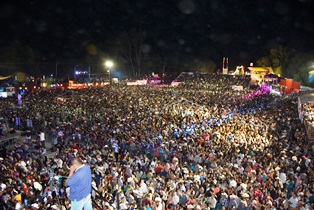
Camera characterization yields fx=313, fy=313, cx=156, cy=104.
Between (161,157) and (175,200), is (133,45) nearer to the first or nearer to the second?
(161,157)

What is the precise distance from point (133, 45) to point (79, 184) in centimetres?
6115

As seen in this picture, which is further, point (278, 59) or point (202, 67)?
point (202, 67)

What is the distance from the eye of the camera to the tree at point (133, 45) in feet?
203

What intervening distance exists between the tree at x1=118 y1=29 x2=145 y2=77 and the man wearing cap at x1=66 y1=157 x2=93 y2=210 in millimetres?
59170

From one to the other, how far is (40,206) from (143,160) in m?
4.26

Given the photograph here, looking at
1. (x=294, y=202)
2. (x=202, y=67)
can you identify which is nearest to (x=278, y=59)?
(x=202, y=67)

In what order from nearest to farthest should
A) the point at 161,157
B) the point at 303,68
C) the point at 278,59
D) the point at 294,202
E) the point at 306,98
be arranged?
the point at 294,202 → the point at 161,157 → the point at 306,98 → the point at 303,68 → the point at 278,59

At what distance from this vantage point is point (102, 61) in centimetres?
6575

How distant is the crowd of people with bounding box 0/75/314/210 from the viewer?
7887 mm

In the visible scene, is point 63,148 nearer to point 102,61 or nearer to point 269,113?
point 269,113

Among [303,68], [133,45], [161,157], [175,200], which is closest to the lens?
[175,200]

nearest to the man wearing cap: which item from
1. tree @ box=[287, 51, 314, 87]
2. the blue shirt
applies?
the blue shirt

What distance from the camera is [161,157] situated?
12.1 metres

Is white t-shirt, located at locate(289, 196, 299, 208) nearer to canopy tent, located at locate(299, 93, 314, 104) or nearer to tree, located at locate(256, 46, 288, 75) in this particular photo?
canopy tent, located at locate(299, 93, 314, 104)
